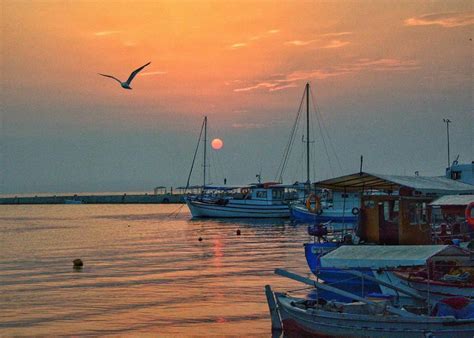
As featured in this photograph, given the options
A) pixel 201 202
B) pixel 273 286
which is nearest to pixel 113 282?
pixel 273 286

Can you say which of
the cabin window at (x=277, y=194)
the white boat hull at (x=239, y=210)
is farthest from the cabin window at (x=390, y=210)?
the cabin window at (x=277, y=194)

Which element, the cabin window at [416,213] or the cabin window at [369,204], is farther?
the cabin window at [369,204]

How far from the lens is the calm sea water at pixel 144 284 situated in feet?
79.1

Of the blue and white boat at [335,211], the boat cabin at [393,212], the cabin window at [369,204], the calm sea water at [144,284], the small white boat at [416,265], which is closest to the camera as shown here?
the small white boat at [416,265]

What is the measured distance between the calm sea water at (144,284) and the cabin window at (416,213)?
5.41 m

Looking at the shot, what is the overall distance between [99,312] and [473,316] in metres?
12.7

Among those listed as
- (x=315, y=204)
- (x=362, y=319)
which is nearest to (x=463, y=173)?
(x=315, y=204)

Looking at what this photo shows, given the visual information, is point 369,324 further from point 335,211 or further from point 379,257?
point 335,211

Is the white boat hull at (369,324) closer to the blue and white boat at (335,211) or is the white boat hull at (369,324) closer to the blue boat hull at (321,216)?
the blue and white boat at (335,211)

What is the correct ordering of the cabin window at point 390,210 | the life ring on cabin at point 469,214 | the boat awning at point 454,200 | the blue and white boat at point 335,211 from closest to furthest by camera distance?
the life ring on cabin at point 469,214 < the cabin window at point 390,210 < the boat awning at point 454,200 < the blue and white boat at point 335,211

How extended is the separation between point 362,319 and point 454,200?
550 inches

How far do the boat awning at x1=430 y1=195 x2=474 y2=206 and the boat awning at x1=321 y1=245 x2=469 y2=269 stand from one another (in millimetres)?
9901

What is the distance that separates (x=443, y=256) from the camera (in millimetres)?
25016

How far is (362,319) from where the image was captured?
1964 centimetres
